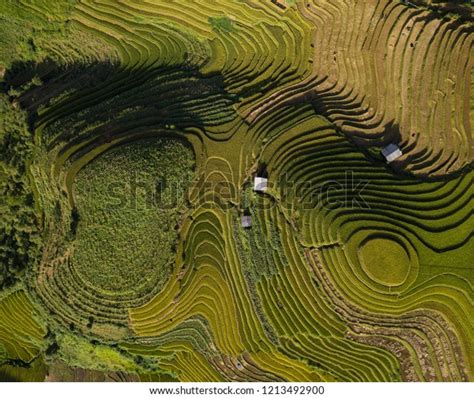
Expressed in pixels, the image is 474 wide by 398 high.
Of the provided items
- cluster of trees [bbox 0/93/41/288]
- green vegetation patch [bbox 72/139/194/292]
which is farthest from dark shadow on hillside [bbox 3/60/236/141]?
green vegetation patch [bbox 72/139/194/292]

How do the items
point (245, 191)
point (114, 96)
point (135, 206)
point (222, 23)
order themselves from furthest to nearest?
point (114, 96)
point (222, 23)
point (135, 206)
point (245, 191)

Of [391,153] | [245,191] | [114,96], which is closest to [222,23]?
[114,96]

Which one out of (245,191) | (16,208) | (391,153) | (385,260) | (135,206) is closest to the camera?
(385,260)

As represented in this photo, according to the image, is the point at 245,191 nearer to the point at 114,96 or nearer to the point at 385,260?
the point at 385,260

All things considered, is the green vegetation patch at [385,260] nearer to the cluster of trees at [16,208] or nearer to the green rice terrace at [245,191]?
the green rice terrace at [245,191]

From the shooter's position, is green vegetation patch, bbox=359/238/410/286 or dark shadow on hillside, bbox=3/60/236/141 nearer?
green vegetation patch, bbox=359/238/410/286

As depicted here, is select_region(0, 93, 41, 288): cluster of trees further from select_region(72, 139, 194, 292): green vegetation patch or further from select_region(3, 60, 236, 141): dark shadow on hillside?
select_region(72, 139, 194, 292): green vegetation patch
